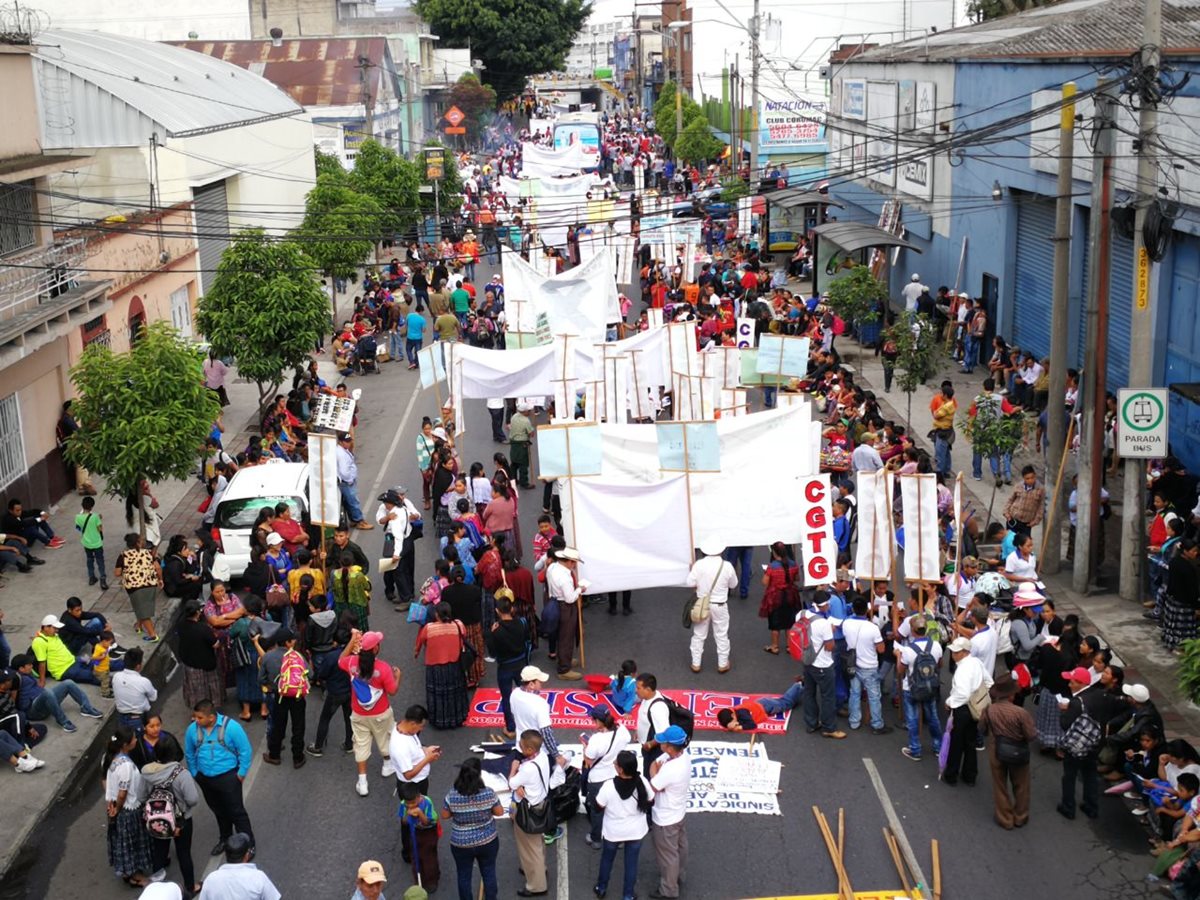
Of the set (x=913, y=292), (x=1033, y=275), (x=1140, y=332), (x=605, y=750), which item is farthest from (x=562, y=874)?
(x=913, y=292)

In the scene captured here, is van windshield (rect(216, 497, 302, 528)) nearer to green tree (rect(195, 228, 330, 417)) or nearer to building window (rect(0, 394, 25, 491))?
building window (rect(0, 394, 25, 491))

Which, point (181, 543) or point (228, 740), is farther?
point (181, 543)

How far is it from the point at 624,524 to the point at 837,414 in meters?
7.75

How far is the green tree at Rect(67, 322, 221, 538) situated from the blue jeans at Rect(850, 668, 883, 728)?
380 inches

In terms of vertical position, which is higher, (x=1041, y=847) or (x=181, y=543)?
(x=181, y=543)

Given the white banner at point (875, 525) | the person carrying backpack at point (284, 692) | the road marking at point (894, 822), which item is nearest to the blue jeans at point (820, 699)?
the road marking at point (894, 822)

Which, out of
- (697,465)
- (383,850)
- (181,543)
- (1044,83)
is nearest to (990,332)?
(1044,83)

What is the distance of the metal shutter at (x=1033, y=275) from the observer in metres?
26.9

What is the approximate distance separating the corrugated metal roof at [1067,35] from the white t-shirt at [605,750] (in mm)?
13790

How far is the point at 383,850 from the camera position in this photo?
38.0 feet

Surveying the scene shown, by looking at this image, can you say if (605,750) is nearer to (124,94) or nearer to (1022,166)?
(1022,166)

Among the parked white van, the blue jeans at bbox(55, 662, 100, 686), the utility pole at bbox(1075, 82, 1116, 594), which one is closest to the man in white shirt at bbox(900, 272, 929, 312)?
the utility pole at bbox(1075, 82, 1116, 594)

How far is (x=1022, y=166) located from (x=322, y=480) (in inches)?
643

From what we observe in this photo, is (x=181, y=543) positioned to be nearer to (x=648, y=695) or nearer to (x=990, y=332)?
(x=648, y=695)
